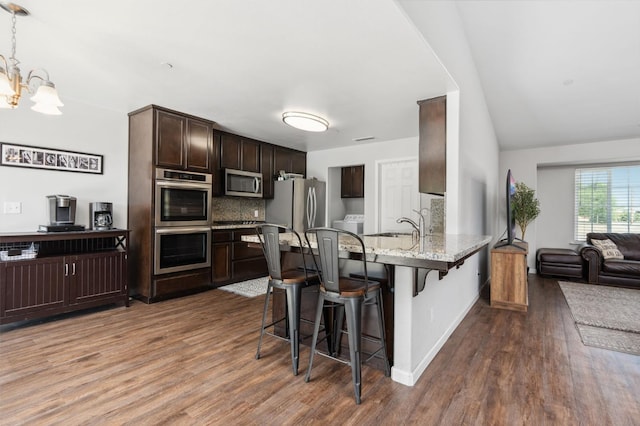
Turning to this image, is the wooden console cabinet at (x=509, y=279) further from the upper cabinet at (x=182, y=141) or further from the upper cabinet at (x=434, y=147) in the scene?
the upper cabinet at (x=182, y=141)

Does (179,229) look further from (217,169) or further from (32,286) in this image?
(32,286)

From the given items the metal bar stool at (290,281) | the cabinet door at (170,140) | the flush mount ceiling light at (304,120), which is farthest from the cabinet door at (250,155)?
the metal bar stool at (290,281)

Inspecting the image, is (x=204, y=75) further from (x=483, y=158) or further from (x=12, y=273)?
(x=483, y=158)

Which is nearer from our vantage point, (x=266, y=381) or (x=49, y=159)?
(x=266, y=381)

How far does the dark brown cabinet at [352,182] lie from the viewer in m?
6.27

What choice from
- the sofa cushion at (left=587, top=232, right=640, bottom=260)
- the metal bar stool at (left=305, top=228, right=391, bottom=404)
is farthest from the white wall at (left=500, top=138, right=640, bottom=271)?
the metal bar stool at (left=305, top=228, right=391, bottom=404)

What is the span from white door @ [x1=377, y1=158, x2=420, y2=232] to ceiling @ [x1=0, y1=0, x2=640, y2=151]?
30.8 inches

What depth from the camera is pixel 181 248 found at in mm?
4039

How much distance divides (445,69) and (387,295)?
1.98 metres

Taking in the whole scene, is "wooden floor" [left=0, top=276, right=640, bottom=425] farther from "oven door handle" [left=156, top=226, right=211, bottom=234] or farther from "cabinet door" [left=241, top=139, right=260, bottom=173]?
"cabinet door" [left=241, top=139, right=260, bottom=173]

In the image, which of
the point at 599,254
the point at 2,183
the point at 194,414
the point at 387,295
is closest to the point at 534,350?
the point at 387,295

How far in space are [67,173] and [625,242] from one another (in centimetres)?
850

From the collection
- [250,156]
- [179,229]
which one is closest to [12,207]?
[179,229]

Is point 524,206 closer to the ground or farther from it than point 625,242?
farther from it
